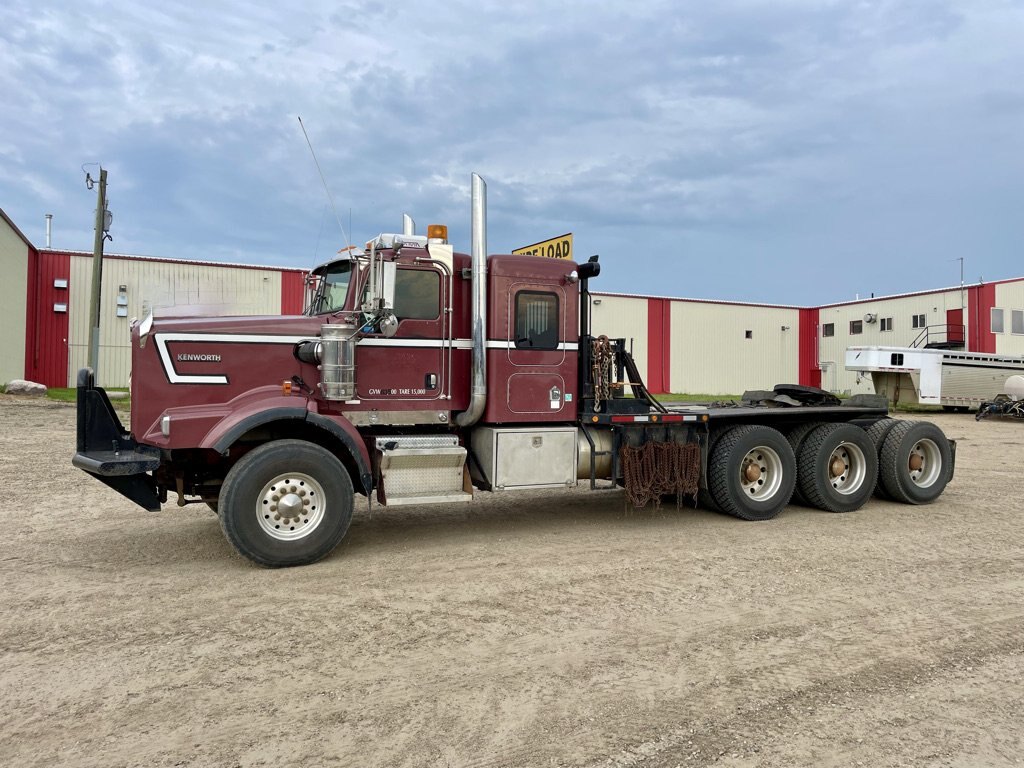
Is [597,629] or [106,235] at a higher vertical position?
[106,235]

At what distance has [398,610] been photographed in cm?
504

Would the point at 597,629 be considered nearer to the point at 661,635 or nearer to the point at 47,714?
the point at 661,635

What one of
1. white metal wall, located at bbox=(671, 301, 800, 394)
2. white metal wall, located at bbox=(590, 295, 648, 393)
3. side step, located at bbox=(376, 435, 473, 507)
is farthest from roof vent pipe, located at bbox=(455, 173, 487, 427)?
white metal wall, located at bbox=(671, 301, 800, 394)

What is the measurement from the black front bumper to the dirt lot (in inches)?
24.2

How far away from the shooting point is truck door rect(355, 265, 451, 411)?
6.85m

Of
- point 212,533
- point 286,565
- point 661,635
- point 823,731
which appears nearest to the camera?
point 823,731

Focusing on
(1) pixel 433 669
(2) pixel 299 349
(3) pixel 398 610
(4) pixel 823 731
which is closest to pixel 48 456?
(2) pixel 299 349

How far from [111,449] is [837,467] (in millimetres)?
7645

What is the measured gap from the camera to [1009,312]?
3152cm

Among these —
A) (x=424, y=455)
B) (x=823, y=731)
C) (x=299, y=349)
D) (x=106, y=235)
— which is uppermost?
(x=106, y=235)

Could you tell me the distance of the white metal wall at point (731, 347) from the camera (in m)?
37.1

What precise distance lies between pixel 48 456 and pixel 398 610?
9.78m

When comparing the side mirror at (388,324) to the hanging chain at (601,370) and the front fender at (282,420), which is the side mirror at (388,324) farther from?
the hanging chain at (601,370)

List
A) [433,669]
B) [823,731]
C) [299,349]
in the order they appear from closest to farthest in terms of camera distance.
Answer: [823,731], [433,669], [299,349]
